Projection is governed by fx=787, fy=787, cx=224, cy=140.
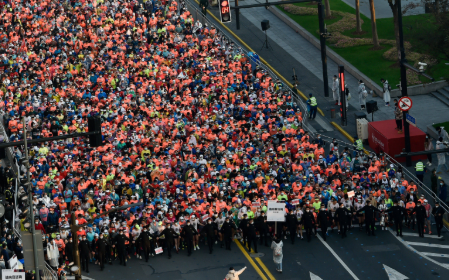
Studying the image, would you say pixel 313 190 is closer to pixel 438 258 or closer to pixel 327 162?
pixel 327 162

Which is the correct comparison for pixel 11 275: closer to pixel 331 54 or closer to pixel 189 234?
pixel 189 234

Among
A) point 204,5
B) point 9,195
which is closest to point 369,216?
point 9,195

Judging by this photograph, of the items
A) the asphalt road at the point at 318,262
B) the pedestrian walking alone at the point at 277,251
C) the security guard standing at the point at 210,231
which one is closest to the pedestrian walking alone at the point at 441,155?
the asphalt road at the point at 318,262

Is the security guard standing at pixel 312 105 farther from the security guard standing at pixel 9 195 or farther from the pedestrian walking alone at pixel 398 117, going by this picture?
the security guard standing at pixel 9 195

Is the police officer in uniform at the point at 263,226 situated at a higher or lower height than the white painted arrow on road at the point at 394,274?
higher

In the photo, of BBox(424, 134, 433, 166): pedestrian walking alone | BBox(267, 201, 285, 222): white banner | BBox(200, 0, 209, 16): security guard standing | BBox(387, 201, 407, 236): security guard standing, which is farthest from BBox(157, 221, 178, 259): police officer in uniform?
BBox(200, 0, 209, 16): security guard standing

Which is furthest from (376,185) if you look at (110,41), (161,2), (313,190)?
(161,2)
